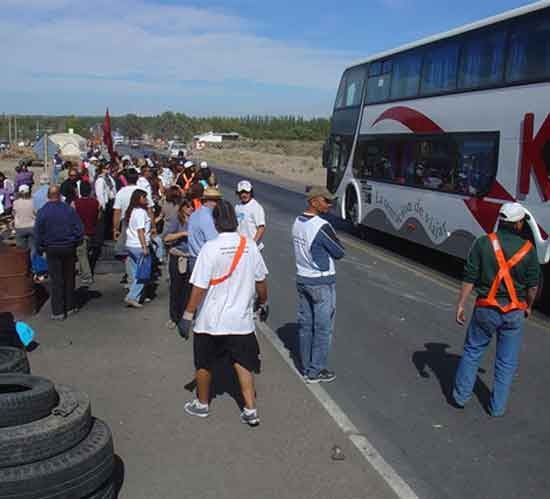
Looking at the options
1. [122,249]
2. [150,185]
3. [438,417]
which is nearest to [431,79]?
[150,185]

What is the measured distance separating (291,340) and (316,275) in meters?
1.99

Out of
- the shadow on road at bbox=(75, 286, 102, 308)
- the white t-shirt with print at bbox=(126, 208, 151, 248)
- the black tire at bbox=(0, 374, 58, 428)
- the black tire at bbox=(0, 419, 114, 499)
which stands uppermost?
the white t-shirt with print at bbox=(126, 208, 151, 248)

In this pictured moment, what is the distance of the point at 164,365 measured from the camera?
7.08 m

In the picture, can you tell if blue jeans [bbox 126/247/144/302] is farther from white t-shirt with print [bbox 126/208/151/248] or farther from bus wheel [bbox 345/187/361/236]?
bus wheel [bbox 345/187/361/236]

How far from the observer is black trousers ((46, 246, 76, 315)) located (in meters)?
8.77

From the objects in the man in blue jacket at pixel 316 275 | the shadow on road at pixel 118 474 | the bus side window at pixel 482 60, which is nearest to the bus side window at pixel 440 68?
the bus side window at pixel 482 60

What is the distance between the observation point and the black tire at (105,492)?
13.2 feet

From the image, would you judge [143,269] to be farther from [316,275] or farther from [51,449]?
[51,449]

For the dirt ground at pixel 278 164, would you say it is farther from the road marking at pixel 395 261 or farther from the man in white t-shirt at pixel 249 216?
the man in white t-shirt at pixel 249 216

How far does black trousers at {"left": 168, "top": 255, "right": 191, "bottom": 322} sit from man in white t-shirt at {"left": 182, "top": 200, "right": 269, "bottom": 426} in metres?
3.12

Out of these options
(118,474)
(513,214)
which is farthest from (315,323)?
(118,474)

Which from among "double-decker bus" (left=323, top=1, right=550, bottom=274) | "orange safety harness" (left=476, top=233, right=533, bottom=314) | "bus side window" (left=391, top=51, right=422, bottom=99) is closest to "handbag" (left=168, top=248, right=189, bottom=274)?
"orange safety harness" (left=476, top=233, right=533, bottom=314)

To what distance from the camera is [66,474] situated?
3822 millimetres

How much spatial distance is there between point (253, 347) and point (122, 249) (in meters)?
4.81
